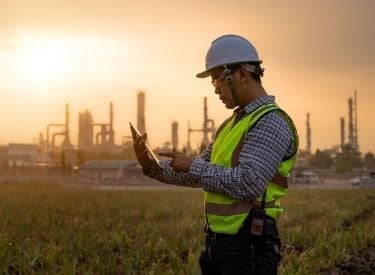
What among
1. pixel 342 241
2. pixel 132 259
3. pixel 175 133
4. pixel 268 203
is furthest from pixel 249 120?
pixel 175 133

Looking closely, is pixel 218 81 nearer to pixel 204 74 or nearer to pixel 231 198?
pixel 204 74

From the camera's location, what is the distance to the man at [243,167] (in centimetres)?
314

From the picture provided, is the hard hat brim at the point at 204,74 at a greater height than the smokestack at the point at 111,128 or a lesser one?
lesser

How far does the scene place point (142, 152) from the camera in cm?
361

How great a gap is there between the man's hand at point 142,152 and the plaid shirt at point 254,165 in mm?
450

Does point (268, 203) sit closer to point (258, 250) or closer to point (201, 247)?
point (258, 250)

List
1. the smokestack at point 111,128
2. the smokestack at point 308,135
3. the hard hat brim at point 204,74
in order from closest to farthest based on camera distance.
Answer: the hard hat brim at point 204,74, the smokestack at point 111,128, the smokestack at point 308,135

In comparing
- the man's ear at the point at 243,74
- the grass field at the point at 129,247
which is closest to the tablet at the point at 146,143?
the man's ear at the point at 243,74

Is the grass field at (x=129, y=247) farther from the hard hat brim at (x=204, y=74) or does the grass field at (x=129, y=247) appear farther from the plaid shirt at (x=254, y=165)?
the plaid shirt at (x=254, y=165)

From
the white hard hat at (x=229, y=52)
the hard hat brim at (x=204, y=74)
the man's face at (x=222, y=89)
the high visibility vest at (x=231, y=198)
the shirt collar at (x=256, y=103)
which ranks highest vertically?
the white hard hat at (x=229, y=52)

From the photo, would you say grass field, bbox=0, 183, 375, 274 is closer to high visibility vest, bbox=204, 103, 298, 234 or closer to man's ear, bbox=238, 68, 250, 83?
high visibility vest, bbox=204, 103, 298, 234

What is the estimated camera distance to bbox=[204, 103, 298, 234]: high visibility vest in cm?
323

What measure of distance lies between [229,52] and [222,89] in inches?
7.9

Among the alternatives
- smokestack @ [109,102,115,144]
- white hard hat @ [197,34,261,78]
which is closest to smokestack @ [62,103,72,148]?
smokestack @ [109,102,115,144]
